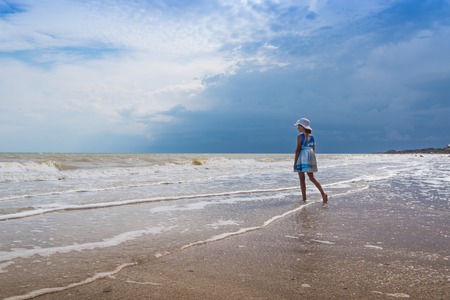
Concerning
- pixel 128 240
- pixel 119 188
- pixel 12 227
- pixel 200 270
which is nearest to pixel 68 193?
pixel 119 188

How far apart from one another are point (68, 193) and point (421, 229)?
9.00 m

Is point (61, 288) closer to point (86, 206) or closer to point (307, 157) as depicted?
point (86, 206)

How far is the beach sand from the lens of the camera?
3131mm

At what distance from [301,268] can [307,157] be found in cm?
615

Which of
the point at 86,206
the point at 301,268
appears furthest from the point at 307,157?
the point at 301,268

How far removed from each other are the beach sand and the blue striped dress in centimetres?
371

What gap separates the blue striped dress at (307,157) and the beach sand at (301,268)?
146 inches

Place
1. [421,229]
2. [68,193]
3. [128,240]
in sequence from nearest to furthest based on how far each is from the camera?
[128,240] < [421,229] < [68,193]

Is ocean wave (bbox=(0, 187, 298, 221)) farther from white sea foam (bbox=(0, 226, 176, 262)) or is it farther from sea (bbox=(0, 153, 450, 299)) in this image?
white sea foam (bbox=(0, 226, 176, 262))

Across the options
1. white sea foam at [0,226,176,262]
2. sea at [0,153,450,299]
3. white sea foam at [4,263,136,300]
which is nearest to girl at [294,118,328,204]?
sea at [0,153,450,299]

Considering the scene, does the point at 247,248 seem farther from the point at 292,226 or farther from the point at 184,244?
the point at 292,226

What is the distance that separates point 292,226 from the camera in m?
6.10

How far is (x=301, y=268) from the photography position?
149 inches

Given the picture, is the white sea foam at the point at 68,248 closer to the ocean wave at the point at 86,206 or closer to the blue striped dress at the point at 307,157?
the ocean wave at the point at 86,206
